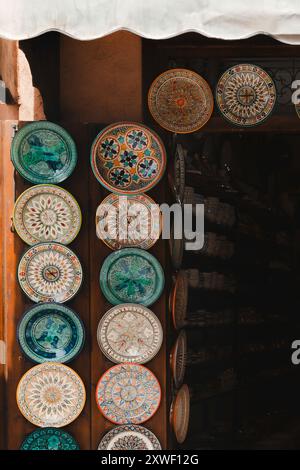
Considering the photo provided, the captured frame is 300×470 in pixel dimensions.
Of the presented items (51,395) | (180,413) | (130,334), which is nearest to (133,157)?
(130,334)

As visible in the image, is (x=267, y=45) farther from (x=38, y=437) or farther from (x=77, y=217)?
(x=38, y=437)

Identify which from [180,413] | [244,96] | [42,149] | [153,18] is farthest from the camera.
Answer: [180,413]

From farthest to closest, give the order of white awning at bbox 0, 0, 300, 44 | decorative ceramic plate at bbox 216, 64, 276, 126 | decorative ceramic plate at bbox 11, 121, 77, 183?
decorative ceramic plate at bbox 216, 64, 276, 126 → decorative ceramic plate at bbox 11, 121, 77, 183 → white awning at bbox 0, 0, 300, 44

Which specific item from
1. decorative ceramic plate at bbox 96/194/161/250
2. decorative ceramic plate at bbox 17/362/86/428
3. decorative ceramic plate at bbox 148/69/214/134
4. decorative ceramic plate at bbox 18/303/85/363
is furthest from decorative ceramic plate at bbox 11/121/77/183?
decorative ceramic plate at bbox 17/362/86/428

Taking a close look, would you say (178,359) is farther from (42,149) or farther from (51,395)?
(42,149)

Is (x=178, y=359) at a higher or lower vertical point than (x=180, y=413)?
higher

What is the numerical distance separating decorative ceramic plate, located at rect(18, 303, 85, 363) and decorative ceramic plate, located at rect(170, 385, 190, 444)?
1.85 ft

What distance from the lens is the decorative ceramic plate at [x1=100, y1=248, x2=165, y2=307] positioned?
4.36 meters

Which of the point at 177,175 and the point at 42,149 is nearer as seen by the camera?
the point at 42,149

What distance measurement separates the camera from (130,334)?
437 centimetres

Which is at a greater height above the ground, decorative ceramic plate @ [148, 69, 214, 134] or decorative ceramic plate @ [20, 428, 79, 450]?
decorative ceramic plate @ [148, 69, 214, 134]

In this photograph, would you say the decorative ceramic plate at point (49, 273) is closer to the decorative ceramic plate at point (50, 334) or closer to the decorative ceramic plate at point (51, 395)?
the decorative ceramic plate at point (50, 334)

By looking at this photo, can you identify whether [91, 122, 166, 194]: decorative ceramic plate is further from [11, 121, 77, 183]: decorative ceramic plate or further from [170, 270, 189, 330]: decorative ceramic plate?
[170, 270, 189, 330]: decorative ceramic plate

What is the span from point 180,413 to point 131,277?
763 millimetres
